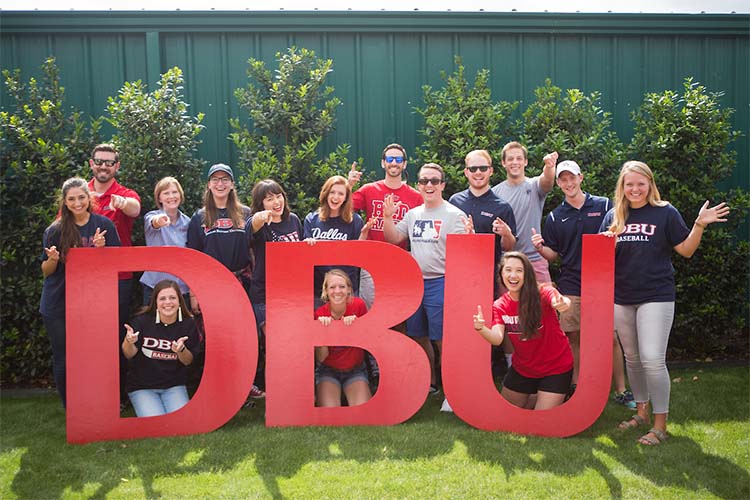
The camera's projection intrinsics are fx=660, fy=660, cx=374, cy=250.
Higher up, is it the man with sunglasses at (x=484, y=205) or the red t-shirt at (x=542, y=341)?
the man with sunglasses at (x=484, y=205)

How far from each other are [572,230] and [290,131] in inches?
108

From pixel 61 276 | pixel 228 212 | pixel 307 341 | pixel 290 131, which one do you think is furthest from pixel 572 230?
pixel 61 276

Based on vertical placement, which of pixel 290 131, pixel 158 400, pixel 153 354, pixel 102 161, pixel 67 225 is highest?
pixel 290 131

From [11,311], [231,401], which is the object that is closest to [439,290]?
[231,401]

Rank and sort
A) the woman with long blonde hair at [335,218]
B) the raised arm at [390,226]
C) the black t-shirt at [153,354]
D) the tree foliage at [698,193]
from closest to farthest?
the black t-shirt at [153,354]
the raised arm at [390,226]
the woman with long blonde hair at [335,218]
the tree foliage at [698,193]

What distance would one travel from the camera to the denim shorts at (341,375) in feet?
16.2

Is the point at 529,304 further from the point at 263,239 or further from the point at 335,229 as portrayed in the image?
the point at 263,239

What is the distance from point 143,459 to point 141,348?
2.97 feet

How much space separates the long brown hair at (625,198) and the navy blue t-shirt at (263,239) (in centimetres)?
231

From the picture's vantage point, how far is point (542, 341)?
4.52 m

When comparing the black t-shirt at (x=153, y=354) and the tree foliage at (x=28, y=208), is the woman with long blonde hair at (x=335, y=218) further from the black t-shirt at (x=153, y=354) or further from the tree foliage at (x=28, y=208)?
the tree foliage at (x=28, y=208)

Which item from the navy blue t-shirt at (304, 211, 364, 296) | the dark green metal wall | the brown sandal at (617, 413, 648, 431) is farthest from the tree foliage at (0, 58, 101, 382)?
the brown sandal at (617, 413, 648, 431)

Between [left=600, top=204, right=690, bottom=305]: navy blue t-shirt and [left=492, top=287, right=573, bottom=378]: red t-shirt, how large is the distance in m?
0.50

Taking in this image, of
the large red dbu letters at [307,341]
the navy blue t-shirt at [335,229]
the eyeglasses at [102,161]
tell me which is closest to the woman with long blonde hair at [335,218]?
the navy blue t-shirt at [335,229]
